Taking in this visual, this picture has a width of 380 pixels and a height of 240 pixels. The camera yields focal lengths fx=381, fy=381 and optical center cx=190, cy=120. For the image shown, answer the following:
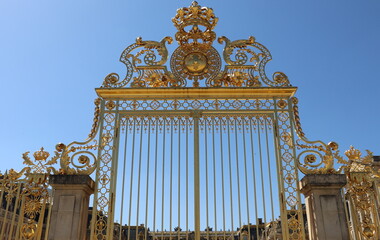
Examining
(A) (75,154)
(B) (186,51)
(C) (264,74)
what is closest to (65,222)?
(A) (75,154)

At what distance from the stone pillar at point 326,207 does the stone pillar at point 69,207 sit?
4024 millimetres

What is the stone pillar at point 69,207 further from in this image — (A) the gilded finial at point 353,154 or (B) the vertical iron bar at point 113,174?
(A) the gilded finial at point 353,154

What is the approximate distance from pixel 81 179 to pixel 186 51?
345cm

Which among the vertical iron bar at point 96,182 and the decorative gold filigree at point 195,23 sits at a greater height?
the decorative gold filigree at point 195,23

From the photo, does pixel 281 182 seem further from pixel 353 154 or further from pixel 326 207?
pixel 353 154

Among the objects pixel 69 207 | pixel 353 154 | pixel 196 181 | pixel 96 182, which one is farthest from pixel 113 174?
pixel 353 154

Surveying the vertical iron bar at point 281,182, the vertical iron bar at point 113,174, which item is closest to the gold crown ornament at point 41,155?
the vertical iron bar at point 113,174

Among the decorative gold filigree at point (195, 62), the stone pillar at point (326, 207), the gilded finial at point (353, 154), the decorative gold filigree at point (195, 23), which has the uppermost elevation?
the decorative gold filigree at point (195, 23)

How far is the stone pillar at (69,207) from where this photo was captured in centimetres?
652

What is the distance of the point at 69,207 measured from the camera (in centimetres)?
668

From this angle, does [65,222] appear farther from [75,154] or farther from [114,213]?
[75,154]

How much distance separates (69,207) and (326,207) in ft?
14.7

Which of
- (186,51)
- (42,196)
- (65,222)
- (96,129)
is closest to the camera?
(65,222)

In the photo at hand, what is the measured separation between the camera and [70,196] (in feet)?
22.2
